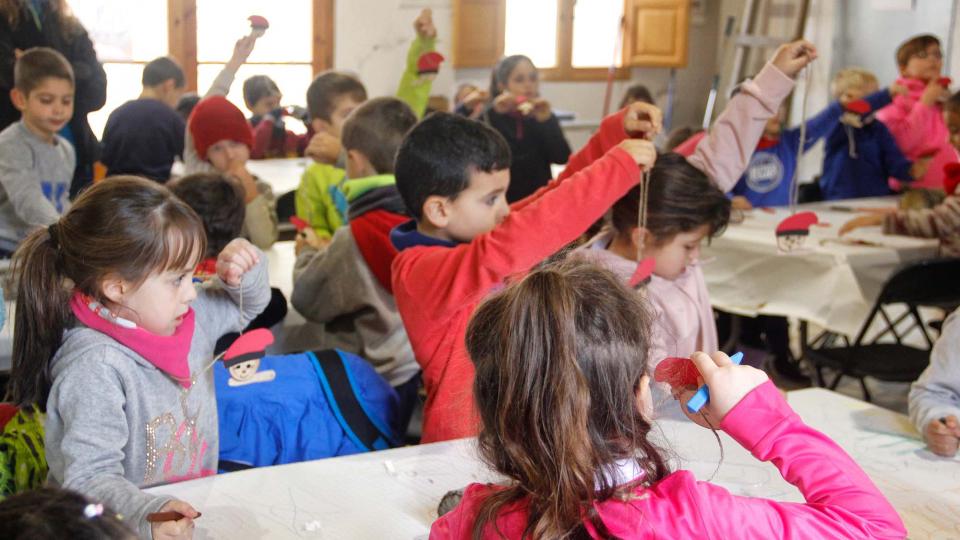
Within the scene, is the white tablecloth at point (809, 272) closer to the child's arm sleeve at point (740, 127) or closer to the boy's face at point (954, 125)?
the boy's face at point (954, 125)

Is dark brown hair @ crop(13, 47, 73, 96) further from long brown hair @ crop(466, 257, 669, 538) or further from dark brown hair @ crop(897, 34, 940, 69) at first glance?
dark brown hair @ crop(897, 34, 940, 69)

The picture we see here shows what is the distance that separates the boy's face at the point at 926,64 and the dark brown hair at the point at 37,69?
392 cm

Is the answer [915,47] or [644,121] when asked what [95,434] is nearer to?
[644,121]

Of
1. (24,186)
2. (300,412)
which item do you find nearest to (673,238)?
(300,412)

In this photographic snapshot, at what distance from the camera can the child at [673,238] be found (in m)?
2.31

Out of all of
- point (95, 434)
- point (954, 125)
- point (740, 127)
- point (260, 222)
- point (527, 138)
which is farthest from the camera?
point (527, 138)

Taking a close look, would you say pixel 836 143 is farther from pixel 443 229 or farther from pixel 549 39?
pixel 549 39

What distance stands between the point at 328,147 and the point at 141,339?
194 cm

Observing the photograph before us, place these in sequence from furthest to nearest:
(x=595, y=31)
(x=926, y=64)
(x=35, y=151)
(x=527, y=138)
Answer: (x=595, y=31) → (x=926, y=64) → (x=527, y=138) → (x=35, y=151)

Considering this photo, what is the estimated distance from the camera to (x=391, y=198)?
2.58m

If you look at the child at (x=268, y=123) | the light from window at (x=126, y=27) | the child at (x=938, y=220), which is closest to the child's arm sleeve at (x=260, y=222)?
the child at (x=268, y=123)

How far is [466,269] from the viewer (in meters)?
1.87

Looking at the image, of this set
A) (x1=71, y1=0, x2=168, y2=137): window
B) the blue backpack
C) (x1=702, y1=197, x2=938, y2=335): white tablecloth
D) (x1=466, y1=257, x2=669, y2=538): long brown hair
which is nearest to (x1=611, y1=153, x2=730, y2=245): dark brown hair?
the blue backpack

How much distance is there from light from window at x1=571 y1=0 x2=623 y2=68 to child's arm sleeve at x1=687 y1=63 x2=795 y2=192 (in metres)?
6.06
